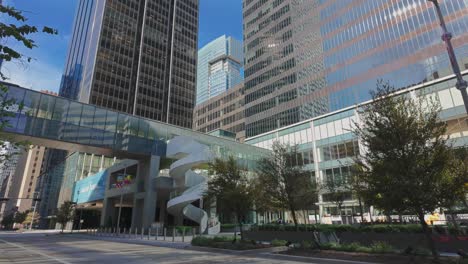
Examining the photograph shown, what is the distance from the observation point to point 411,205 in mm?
11039

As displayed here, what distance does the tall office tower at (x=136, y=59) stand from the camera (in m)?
92.9

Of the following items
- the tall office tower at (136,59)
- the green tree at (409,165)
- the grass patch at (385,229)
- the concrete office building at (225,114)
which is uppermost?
the tall office tower at (136,59)

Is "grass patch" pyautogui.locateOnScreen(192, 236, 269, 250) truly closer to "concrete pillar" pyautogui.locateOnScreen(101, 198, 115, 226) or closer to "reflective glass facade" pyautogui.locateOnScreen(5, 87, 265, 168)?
"reflective glass facade" pyautogui.locateOnScreen(5, 87, 265, 168)

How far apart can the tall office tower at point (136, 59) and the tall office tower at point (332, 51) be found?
34.1m

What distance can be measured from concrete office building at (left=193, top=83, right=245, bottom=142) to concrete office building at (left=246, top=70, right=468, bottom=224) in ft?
111

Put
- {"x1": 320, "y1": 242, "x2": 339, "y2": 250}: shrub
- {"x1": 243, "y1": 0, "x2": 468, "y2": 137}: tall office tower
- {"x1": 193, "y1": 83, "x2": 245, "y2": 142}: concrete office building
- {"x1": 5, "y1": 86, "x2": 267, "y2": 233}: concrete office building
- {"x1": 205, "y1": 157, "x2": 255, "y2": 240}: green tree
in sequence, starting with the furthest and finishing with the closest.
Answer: {"x1": 193, "y1": 83, "x2": 245, "y2": 142}: concrete office building < {"x1": 243, "y1": 0, "x2": 468, "y2": 137}: tall office tower < {"x1": 5, "y1": 86, "x2": 267, "y2": 233}: concrete office building < {"x1": 205, "y1": 157, "x2": 255, "y2": 240}: green tree < {"x1": 320, "y1": 242, "x2": 339, "y2": 250}: shrub

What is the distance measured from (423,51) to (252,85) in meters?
43.5

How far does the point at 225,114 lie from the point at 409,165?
92303mm

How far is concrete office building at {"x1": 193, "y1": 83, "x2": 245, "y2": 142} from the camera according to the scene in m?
96.6

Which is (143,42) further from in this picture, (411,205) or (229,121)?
(411,205)

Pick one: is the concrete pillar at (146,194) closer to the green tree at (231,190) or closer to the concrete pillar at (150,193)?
the concrete pillar at (150,193)

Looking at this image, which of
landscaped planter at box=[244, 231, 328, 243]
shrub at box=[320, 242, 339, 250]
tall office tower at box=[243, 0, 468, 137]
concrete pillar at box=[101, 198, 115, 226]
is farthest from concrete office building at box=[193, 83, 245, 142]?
shrub at box=[320, 242, 339, 250]

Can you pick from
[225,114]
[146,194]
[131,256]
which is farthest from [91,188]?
[225,114]

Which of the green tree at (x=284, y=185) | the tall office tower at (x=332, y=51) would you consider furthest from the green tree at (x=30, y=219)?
the green tree at (x=284, y=185)
